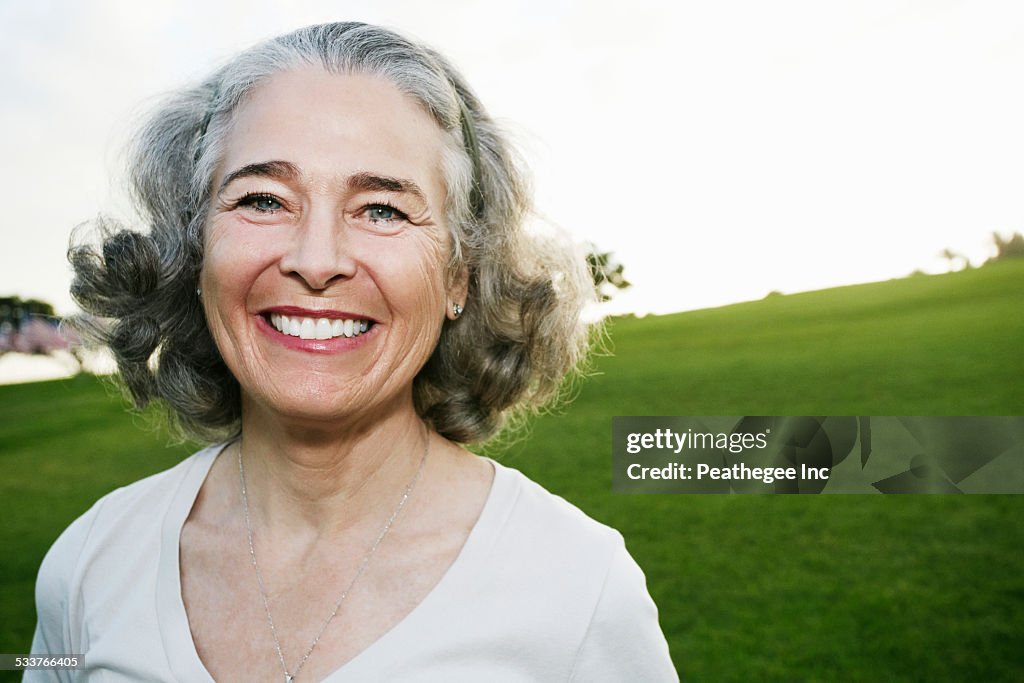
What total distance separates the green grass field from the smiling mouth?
1746 millimetres

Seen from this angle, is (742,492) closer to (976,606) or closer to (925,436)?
(925,436)

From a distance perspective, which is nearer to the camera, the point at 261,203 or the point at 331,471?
the point at 261,203

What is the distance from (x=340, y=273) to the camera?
134 cm

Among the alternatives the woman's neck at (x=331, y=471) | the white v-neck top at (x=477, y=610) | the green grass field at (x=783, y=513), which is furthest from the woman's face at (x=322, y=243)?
the green grass field at (x=783, y=513)

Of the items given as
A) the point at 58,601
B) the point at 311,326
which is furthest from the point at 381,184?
the point at 58,601

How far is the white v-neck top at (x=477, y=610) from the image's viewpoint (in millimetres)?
1334

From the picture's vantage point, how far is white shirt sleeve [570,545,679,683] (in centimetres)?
134

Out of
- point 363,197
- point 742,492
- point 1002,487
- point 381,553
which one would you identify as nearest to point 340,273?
point 363,197

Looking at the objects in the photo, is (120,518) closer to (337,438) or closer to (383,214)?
(337,438)

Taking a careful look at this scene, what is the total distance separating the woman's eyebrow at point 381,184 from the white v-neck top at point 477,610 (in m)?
0.60

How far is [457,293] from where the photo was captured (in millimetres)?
1681

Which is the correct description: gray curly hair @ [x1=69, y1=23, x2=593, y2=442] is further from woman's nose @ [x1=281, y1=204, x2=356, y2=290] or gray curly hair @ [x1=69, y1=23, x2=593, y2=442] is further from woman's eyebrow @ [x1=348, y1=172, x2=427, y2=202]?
woman's nose @ [x1=281, y1=204, x2=356, y2=290]

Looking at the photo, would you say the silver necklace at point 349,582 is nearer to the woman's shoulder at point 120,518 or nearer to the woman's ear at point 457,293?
the woman's shoulder at point 120,518

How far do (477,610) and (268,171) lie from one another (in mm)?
865
